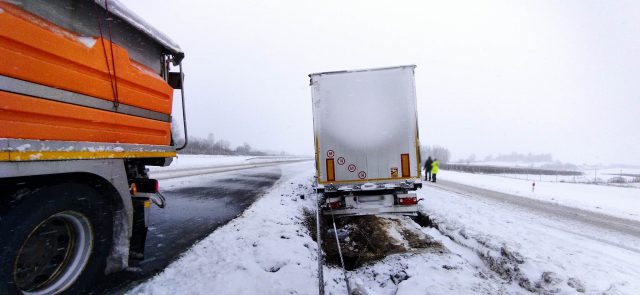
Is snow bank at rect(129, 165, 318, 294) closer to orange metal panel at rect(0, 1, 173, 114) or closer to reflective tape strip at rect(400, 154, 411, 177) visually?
orange metal panel at rect(0, 1, 173, 114)

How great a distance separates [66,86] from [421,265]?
15.0 ft

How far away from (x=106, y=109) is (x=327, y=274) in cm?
316

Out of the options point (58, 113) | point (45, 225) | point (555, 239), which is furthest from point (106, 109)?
point (555, 239)

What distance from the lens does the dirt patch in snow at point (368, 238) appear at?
538 cm

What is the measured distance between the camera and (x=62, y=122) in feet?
8.05

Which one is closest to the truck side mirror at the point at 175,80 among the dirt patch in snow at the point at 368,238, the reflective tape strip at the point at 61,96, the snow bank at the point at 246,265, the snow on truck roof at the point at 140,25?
the snow on truck roof at the point at 140,25

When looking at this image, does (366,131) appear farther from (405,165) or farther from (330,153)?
(405,165)

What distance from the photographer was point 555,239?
6496 millimetres

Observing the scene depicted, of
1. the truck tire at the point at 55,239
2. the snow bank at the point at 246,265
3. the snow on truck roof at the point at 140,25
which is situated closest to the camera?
the truck tire at the point at 55,239

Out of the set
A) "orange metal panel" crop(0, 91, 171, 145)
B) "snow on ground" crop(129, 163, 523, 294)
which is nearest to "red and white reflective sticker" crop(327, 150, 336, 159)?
"snow on ground" crop(129, 163, 523, 294)

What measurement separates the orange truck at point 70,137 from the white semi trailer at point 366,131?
146 inches

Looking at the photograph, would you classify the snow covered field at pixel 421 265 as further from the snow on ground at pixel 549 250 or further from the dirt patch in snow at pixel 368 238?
the dirt patch in snow at pixel 368 238

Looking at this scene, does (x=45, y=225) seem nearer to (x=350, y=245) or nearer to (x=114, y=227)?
(x=114, y=227)

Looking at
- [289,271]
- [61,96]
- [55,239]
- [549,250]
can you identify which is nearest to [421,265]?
[289,271]
